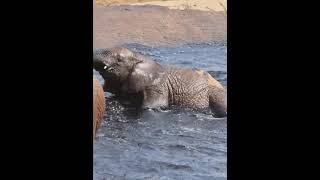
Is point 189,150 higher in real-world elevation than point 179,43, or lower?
lower

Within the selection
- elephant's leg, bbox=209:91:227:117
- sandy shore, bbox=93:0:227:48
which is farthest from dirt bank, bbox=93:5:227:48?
elephant's leg, bbox=209:91:227:117

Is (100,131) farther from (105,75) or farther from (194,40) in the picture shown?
(194,40)

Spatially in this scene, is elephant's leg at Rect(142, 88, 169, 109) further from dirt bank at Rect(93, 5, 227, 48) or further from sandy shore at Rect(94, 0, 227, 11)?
sandy shore at Rect(94, 0, 227, 11)

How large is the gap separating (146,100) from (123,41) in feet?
0.99

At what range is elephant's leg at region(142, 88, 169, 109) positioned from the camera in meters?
2.89

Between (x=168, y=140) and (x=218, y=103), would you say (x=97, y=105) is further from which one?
(x=218, y=103)

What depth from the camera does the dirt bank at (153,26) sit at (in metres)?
2.75

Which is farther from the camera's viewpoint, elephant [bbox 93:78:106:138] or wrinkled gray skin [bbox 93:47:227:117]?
wrinkled gray skin [bbox 93:47:227:117]

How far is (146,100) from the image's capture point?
2.93 meters

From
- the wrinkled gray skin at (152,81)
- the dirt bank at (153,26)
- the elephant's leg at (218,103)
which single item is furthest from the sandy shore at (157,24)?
the elephant's leg at (218,103)

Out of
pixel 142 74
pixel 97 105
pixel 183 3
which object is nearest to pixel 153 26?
pixel 183 3

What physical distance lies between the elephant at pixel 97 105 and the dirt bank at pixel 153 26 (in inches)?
7.6

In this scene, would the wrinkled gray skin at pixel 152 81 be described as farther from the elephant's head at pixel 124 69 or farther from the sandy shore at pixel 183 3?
the sandy shore at pixel 183 3
